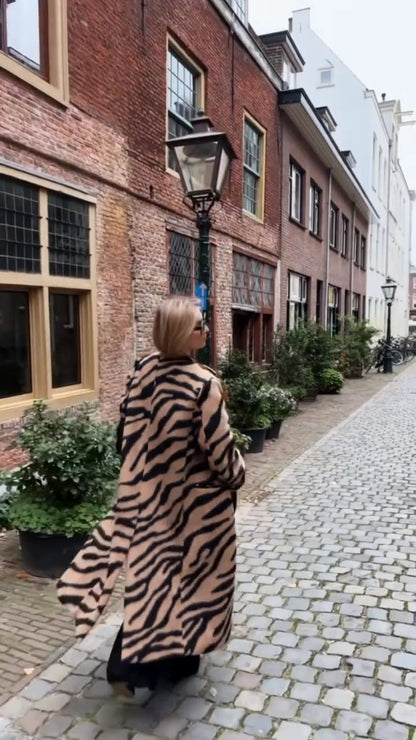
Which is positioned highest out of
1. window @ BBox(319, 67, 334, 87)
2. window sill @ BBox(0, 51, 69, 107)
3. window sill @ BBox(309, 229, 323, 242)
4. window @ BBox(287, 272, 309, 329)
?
window @ BBox(319, 67, 334, 87)

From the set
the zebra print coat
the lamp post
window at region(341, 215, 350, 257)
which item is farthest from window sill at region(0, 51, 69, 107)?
window at region(341, 215, 350, 257)

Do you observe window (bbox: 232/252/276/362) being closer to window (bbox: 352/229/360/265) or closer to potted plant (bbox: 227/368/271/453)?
potted plant (bbox: 227/368/271/453)

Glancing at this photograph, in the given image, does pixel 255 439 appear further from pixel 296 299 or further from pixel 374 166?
pixel 374 166

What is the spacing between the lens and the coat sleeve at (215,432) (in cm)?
237

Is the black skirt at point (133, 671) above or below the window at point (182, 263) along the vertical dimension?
below

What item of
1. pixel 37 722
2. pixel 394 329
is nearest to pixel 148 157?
pixel 37 722

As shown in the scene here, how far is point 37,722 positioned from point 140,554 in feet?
3.02

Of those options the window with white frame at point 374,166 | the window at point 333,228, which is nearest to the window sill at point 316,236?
the window at point 333,228

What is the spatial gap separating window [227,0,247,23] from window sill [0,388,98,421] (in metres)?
9.14

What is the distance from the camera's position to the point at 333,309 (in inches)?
866

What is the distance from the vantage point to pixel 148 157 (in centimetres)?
848

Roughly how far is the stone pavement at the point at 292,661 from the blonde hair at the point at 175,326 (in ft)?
5.41

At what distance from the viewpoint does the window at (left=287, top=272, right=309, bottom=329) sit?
16.2 meters

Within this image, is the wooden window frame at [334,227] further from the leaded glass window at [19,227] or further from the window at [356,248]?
the leaded glass window at [19,227]
